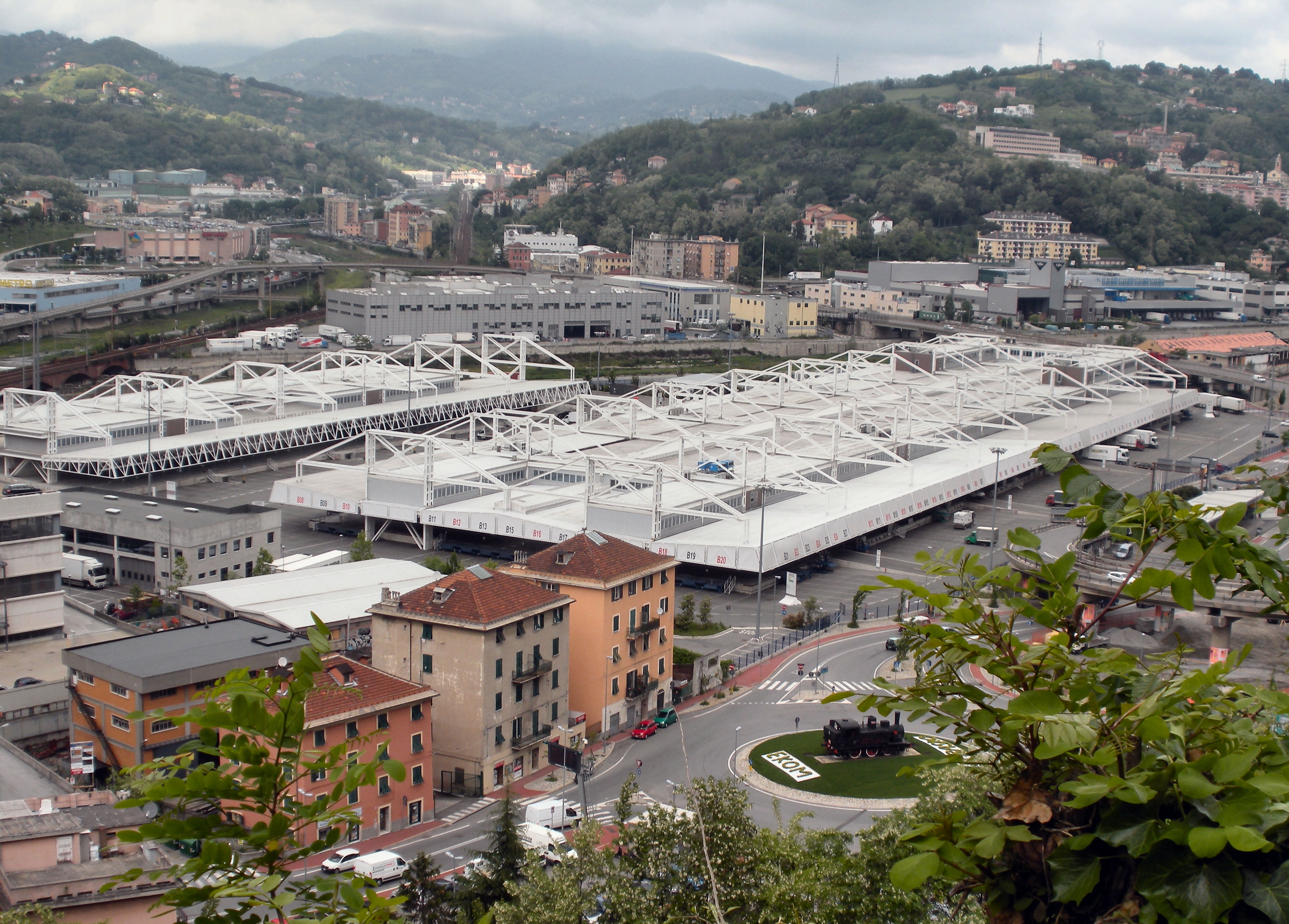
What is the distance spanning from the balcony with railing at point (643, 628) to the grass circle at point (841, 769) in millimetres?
1756

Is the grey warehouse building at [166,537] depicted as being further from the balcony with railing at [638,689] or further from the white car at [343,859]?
the white car at [343,859]

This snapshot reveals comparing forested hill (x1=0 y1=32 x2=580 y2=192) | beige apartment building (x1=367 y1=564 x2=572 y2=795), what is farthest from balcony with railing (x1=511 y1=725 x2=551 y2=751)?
forested hill (x1=0 y1=32 x2=580 y2=192)

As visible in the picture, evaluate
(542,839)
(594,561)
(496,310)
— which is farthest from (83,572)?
(496,310)

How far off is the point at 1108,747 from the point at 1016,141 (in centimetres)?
7721

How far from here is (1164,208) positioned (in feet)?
200

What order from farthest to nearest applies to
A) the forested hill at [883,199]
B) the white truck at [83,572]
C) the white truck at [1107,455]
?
the forested hill at [883,199] < the white truck at [1107,455] < the white truck at [83,572]

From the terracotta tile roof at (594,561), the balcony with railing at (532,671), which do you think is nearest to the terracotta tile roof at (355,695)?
the balcony with railing at (532,671)

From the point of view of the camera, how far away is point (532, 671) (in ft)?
37.9

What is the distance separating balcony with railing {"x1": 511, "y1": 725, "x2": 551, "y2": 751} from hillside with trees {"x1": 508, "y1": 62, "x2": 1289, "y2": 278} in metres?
44.7

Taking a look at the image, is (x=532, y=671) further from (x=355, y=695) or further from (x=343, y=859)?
(x=343, y=859)

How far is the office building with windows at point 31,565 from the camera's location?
516 inches

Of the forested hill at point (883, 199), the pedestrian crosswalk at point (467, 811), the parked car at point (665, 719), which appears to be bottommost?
the pedestrian crosswalk at point (467, 811)

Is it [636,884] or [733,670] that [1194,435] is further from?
[636,884]

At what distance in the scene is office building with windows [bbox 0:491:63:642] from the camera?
13.1 meters
